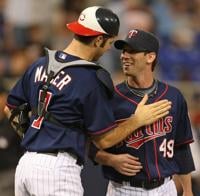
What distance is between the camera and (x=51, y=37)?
9.62 meters

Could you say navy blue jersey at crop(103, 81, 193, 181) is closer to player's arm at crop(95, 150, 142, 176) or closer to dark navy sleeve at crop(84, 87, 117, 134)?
player's arm at crop(95, 150, 142, 176)

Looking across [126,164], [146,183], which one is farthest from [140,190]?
[126,164]

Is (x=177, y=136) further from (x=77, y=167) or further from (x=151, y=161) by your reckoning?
(x=77, y=167)

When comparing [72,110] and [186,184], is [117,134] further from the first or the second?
[186,184]

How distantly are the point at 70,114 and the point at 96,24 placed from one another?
1.85 feet

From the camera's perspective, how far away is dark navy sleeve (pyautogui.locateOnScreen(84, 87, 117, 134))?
452cm

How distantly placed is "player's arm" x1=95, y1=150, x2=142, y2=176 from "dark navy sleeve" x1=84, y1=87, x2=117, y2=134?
282mm

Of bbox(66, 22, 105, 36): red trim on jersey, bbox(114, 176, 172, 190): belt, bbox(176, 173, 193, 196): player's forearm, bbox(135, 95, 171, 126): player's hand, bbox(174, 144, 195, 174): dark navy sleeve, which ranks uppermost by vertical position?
bbox(66, 22, 105, 36): red trim on jersey

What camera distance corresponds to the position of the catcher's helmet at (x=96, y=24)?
4598 mm

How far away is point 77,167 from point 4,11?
5465mm

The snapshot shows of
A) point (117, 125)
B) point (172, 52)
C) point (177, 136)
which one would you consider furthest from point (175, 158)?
point (172, 52)

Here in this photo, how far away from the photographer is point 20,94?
4902mm

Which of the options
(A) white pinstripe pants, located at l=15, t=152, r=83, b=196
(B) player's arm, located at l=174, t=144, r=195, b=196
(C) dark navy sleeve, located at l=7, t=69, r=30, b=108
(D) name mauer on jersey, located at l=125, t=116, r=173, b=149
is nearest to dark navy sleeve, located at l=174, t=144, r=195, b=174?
(B) player's arm, located at l=174, t=144, r=195, b=196

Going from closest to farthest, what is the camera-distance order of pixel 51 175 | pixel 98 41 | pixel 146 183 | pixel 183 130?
1. pixel 51 175
2. pixel 98 41
3. pixel 146 183
4. pixel 183 130
